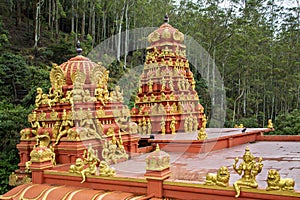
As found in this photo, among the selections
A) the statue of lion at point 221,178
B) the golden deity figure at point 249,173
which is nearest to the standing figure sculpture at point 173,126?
the statue of lion at point 221,178

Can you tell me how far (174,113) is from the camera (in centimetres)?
1512

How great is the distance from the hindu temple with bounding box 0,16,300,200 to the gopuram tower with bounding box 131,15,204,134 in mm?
68

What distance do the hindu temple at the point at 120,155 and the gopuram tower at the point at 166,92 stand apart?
0.07 metres

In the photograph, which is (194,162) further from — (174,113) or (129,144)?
(174,113)

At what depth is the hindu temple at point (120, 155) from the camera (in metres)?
5.70

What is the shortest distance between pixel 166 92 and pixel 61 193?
9.23 m

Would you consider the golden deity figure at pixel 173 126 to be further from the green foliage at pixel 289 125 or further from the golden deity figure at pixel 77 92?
the green foliage at pixel 289 125

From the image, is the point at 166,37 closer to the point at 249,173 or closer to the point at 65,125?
the point at 65,125

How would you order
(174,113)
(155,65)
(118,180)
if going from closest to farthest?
(118,180), (174,113), (155,65)

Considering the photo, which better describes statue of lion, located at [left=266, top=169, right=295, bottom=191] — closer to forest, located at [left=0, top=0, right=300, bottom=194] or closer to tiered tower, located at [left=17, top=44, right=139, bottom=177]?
tiered tower, located at [left=17, top=44, right=139, bottom=177]

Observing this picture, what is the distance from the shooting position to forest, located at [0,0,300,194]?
2792 centimetres

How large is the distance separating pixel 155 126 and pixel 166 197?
29.6ft

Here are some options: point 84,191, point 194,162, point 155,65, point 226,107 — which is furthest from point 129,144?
point 226,107

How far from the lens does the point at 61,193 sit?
6898 mm
